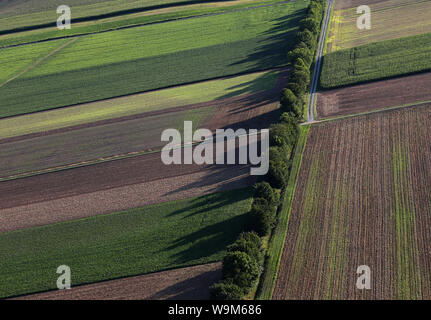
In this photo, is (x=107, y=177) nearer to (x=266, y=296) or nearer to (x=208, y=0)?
(x=266, y=296)

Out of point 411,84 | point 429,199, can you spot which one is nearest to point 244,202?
point 429,199

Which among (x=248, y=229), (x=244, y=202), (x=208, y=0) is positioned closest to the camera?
(x=248, y=229)

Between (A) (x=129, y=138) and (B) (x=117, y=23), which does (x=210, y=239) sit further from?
(B) (x=117, y=23)

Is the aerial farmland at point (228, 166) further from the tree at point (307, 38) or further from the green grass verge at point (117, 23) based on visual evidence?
the green grass verge at point (117, 23)

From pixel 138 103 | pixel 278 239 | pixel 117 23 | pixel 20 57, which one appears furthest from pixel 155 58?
pixel 278 239

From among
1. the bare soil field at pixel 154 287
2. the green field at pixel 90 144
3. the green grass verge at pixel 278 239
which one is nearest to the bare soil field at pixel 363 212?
the green grass verge at pixel 278 239
